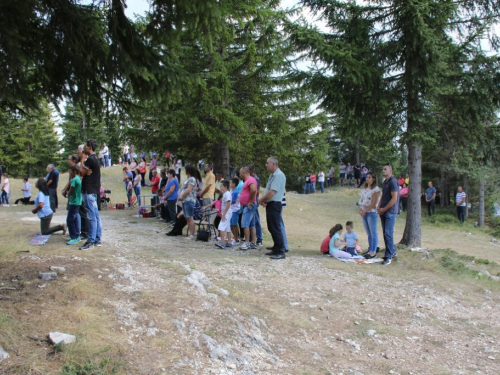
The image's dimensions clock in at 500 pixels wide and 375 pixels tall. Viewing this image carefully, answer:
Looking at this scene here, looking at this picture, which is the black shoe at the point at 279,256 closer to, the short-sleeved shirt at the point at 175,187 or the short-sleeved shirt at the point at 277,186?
the short-sleeved shirt at the point at 277,186

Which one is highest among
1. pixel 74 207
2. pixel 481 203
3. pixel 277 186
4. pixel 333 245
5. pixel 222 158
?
pixel 222 158

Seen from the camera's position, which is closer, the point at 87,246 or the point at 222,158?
the point at 87,246

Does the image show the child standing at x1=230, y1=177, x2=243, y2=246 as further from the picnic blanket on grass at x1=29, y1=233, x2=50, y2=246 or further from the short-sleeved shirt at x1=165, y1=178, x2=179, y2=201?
the picnic blanket on grass at x1=29, y1=233, x2=50, y2=246

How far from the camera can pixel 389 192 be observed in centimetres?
884

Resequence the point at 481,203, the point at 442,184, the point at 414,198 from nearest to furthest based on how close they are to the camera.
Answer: the point at 414,198 → the point at 481,203 → the point at 442,184

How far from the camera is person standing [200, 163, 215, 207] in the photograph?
11.0 m

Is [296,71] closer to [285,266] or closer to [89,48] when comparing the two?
[285,266]

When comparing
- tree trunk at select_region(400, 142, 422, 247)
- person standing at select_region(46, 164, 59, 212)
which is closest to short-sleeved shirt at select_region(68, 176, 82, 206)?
person standing at select_region(46, 164, 59, 212)

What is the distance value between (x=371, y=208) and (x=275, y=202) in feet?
7.25

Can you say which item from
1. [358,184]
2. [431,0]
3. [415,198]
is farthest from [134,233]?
[358,184]

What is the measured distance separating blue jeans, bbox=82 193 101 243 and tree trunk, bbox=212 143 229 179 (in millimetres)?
6814

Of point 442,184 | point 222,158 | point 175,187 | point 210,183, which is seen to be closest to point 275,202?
point 210,183

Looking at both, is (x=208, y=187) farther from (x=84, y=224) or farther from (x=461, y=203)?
→ (x=461, y=203)

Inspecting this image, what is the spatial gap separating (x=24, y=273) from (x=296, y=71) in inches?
315
